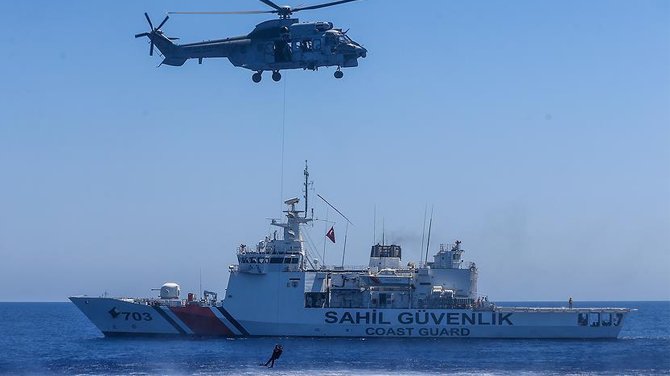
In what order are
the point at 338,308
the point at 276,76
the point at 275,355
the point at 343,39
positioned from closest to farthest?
the point at 275,355
the point at 343,39
the point at 276,76
the point at 338,308

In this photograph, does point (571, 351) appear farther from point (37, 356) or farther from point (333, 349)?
point (37, 356)

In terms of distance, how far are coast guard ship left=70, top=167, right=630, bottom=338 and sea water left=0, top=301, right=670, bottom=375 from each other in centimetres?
116

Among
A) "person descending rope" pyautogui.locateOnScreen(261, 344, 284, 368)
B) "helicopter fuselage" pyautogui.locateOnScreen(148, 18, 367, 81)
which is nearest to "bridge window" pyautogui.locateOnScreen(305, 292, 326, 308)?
"person descending rope" pyautogui.locateOnScreen(261, 344, 284, 368)

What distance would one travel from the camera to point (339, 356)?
5050 cm

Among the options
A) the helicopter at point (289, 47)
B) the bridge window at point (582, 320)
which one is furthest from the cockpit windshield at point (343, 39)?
the bridge window at point (582, 320)

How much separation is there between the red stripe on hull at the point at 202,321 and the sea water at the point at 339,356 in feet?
4.30

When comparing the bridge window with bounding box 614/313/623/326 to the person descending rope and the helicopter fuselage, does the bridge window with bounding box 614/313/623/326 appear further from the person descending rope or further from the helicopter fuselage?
the helicopter fuselage

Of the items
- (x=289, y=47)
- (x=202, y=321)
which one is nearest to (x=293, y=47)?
(x=289, y=47)

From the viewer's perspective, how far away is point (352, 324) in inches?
2451

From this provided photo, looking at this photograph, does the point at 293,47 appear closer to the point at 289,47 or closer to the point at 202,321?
the point at 289,47

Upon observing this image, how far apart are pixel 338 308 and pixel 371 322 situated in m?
2.07

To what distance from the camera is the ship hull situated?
61781 mm

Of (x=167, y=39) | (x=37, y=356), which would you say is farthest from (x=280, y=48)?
(x=37, y=356)

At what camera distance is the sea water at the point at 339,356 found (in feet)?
142
